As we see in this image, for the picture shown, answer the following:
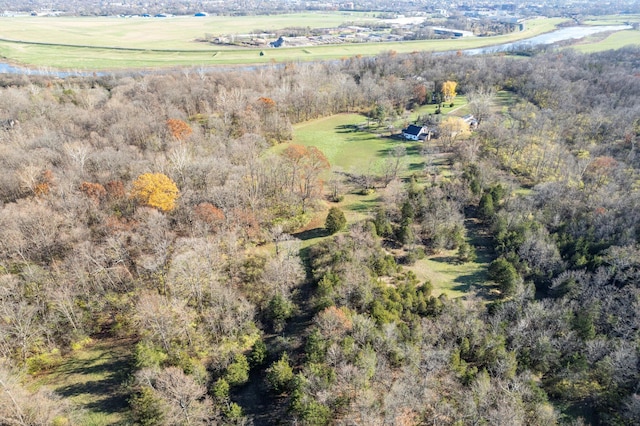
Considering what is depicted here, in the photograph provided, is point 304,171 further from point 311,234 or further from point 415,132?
point 415,132

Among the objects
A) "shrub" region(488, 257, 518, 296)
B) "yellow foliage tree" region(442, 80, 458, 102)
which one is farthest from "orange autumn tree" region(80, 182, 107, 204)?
"yellow foliage tree" region(442, 80, 458, 102)

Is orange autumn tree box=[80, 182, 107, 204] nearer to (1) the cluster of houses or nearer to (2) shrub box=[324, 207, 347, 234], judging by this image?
(2) shrub box=[324, 207, 347, 234]

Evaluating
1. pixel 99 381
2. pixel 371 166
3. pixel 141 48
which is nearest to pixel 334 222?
pixel 371 166

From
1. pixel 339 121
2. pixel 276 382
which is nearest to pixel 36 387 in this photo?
pixel 276 382

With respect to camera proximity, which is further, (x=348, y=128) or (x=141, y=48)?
(x=141, y=48)

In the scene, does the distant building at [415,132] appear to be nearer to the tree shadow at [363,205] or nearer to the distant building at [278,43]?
the tree shadow at [363,205]

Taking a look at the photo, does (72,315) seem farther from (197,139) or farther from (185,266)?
(197,139)
